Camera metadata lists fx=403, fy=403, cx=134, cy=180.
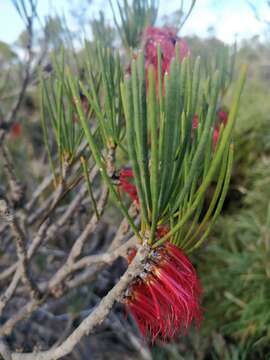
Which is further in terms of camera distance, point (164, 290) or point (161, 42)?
point (161, 42)

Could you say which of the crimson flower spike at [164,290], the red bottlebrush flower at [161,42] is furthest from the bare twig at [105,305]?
the red bottlebrush flower at [161,42]

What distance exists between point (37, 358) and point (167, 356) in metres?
0.82

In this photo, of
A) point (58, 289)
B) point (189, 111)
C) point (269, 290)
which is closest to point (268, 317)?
point (269, 290)

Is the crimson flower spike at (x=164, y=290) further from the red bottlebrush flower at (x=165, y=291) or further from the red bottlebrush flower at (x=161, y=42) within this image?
the red bottlebrush flower at (x=161, y=42)

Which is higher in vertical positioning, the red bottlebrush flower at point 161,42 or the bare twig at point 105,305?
the red bottlebrush flower at point 161,42

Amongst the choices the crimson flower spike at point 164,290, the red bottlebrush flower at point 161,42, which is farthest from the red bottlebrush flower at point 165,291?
the red bottlebrush flower at point 161,42

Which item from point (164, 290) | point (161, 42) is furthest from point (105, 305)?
point (161, 42)

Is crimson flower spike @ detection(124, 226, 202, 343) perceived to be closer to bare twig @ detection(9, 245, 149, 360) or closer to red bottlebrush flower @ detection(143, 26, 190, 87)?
bare twig @ detection(9, 245, 149, 360)

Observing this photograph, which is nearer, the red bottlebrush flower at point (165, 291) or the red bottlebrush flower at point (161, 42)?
the red bottlebrush flower at point (165, 291)

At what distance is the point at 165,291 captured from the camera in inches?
14.9

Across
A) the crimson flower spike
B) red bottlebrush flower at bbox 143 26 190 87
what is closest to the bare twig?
the crimson flower spike

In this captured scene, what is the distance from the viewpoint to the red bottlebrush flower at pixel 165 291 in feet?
1.20

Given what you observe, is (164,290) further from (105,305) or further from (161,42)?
(161,42)

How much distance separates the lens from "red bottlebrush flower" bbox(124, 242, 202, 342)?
1.20ft
